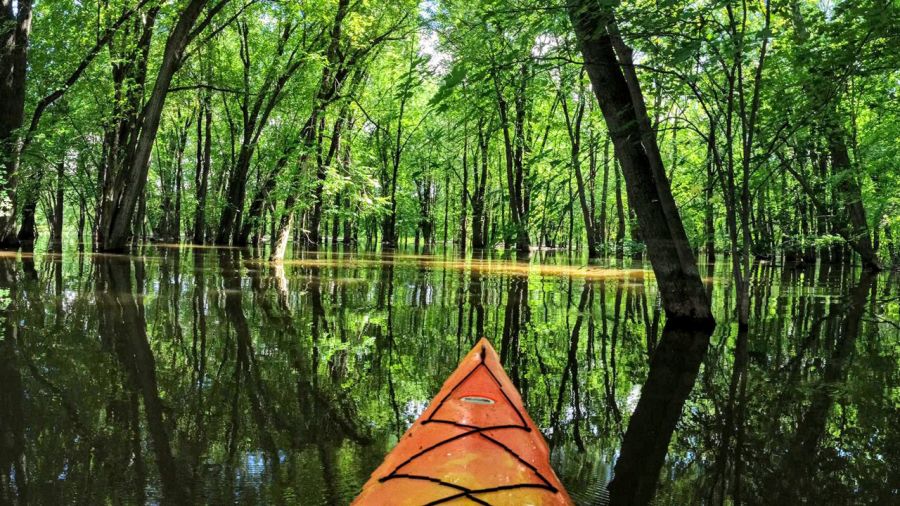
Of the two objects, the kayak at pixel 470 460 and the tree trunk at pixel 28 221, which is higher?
the tree trunk at pixel 28 221

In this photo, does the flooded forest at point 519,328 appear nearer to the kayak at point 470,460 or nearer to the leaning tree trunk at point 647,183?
the leaning tree trunk at point 647,183

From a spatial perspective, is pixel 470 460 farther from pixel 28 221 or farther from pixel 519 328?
pixel 28 221

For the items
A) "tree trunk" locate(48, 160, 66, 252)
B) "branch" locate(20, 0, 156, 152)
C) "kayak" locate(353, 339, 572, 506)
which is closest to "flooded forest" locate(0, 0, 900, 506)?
"branch" locate(20, 0, 156, 152)

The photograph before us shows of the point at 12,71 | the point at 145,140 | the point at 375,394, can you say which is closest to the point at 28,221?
the point at 12,71

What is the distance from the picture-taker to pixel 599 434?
12.5 ft

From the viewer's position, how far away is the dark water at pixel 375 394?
3010mm

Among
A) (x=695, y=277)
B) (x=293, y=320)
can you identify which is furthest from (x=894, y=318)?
(x=293, y=320)

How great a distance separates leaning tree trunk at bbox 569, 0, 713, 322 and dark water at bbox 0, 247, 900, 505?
72cm

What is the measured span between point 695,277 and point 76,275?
11.3 m

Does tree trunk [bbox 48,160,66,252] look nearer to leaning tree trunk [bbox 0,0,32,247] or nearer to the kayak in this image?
leaning tree trunk [bbox 0,0,32,247]

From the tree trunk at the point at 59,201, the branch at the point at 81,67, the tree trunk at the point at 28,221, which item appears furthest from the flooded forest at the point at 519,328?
the tree trunk at the point at 59,201

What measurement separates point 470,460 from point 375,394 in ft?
7.29

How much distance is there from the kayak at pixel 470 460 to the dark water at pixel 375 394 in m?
0.48

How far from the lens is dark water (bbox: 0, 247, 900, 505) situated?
3.01 metres
